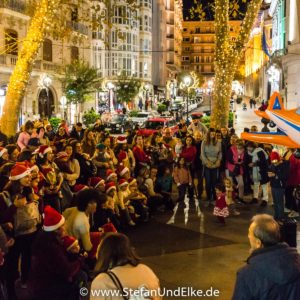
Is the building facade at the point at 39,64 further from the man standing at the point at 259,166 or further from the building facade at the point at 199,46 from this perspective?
the building facade at the point at 199,46

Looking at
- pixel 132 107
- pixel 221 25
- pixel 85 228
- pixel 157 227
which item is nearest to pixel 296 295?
pixel 85 228

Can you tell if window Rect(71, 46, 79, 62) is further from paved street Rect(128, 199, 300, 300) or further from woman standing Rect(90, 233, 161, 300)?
woman standing Rect(90, 233, 161, 300)

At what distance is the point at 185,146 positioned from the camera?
13789 mm

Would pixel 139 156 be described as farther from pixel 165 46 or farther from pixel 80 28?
pixel 165 46

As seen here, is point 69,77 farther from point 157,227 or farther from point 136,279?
point 136,279

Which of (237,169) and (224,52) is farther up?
(224,52)

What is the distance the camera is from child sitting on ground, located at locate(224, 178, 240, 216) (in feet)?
39.4

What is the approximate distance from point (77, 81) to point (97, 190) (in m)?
34.4

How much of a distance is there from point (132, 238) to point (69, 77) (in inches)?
1269

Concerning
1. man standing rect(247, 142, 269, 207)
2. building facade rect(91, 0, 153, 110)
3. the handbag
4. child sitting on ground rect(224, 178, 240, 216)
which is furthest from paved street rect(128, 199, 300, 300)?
building facade rect(91, 0, 153, 110)

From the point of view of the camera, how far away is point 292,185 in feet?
38.8

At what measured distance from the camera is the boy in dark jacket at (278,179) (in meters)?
10.9

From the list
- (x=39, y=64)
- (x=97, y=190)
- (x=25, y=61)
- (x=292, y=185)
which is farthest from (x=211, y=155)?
(x=39, y=64)

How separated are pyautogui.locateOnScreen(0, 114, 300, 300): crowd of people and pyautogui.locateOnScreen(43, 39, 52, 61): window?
24.8m
